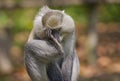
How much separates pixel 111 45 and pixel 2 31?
243cm

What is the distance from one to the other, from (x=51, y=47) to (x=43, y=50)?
0.10 ft

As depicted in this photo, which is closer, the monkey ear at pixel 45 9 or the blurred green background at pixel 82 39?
the monkey ear at pixel 45 9

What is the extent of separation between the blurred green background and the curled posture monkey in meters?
2.47

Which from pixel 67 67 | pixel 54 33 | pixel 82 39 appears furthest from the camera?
pixel 82 39

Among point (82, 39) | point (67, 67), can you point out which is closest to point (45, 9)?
point (67, 67)

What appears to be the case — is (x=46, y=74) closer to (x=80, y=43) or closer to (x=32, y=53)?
(x=32, y=53)

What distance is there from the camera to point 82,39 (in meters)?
10.1

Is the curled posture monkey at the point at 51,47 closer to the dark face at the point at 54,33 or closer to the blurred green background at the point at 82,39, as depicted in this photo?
the dark face at the point at 54,33

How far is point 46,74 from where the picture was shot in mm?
1908

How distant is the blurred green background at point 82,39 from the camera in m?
6.20

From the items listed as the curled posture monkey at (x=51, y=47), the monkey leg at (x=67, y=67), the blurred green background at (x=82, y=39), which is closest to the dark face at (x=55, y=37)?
the curled posture monkey at (x=51, y=47)

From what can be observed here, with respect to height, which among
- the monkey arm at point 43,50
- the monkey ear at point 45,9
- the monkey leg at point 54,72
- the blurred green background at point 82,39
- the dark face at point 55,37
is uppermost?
the monkey ear at point 45,9

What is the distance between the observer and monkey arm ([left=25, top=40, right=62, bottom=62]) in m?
1.83

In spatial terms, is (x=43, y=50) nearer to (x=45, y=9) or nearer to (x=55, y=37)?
(x=55, y=37)
